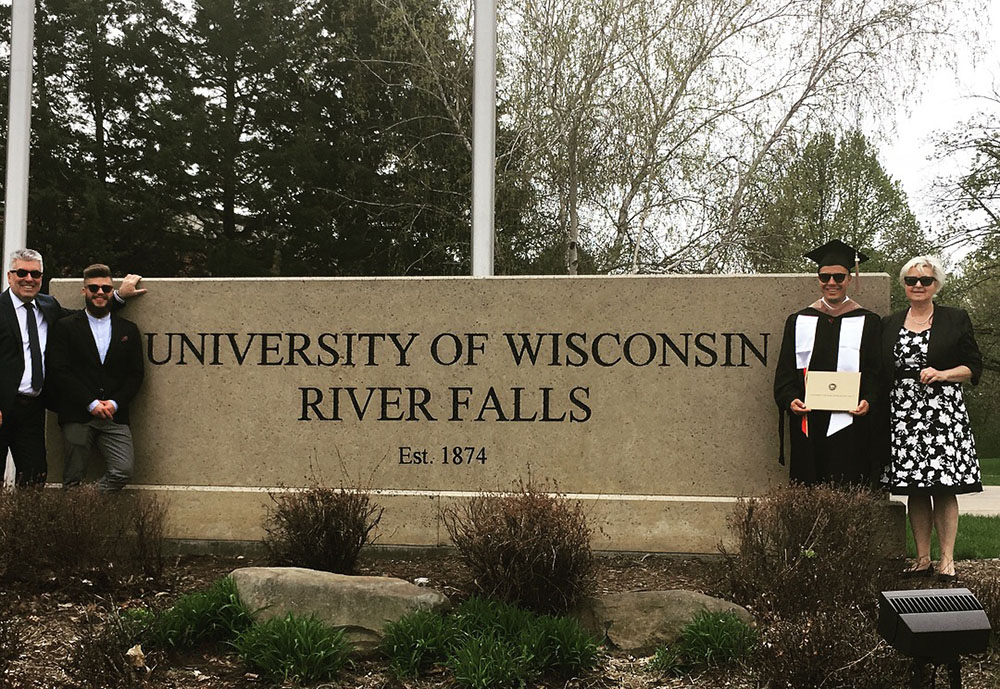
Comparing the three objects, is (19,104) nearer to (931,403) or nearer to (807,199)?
(931,403)

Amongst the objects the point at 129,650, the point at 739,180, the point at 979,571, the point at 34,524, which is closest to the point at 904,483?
the point at 979,571

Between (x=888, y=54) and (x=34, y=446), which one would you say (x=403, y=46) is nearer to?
(x=34, y=446)

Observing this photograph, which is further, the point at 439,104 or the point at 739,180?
the point at 739,180

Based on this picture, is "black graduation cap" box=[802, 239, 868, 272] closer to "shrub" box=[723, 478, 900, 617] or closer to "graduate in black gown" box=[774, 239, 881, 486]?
"graduate in black gown" box=[774, 239, 881, 486]

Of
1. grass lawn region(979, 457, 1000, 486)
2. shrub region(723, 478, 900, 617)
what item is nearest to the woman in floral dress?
shrub region(723, 478, 900, 617)

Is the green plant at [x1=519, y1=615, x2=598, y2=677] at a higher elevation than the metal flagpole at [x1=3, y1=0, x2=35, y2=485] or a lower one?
lower

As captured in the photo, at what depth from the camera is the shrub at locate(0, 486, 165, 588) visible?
5.05 metres

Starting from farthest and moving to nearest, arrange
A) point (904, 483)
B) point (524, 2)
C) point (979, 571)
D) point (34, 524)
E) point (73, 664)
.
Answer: point (524, 2), point (979, 571), point (904, 483), point (34, 524), point (73, 664)

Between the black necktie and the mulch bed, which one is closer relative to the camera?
the mulch bed

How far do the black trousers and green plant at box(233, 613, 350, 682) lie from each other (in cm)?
259

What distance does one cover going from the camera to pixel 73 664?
412 centimetres

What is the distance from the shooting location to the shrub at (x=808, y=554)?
4598 millimetres

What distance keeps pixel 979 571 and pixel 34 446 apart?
593 centimetres

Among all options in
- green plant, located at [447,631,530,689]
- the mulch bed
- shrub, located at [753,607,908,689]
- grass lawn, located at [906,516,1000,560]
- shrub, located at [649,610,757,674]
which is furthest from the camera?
grass lawn, located at [906,516,1000,560]
